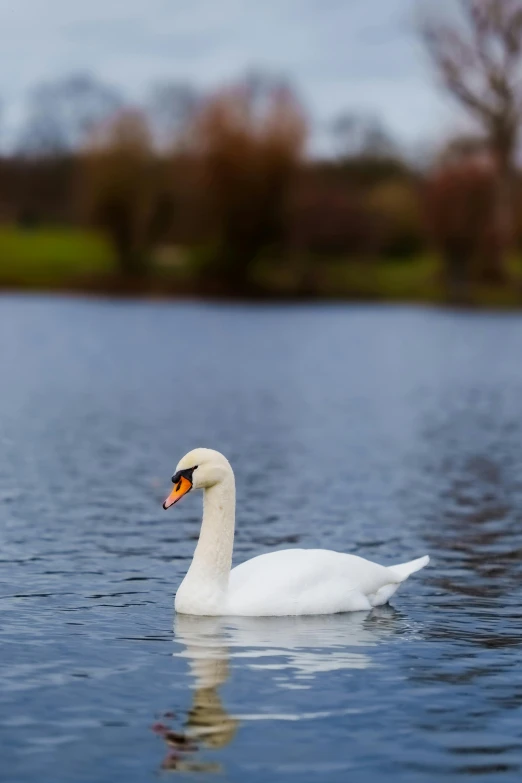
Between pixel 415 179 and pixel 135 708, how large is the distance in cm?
8296

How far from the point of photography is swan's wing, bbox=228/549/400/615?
978 cm

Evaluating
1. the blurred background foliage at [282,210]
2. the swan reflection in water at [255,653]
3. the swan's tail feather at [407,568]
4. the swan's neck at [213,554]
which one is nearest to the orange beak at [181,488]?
the swan's neck at [213,554]

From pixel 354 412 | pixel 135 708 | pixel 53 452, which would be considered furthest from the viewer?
pixel 354 412

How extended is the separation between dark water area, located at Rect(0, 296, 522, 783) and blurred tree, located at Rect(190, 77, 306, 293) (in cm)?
4441

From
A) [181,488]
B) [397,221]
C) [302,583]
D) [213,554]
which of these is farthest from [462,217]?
[213,554]

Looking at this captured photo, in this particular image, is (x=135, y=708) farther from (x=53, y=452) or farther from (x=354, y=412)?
(x=354, y=412)

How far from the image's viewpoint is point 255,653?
29.6 ft

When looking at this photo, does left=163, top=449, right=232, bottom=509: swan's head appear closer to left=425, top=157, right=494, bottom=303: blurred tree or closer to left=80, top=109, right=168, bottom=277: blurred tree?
left=425, top=157, right=494, bottom=303: blurred tree

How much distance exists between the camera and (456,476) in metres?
17.8

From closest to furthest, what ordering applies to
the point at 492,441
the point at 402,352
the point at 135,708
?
the point at 135,708
the point at 492,441
the point at 402,352

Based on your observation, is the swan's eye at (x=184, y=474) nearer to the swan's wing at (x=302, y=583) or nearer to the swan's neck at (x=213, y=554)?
the swan's neck at (x=213, y=554)

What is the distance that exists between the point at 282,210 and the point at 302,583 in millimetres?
66061

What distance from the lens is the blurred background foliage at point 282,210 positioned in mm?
69688

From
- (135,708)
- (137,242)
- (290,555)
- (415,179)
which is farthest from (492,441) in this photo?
(415,179)
